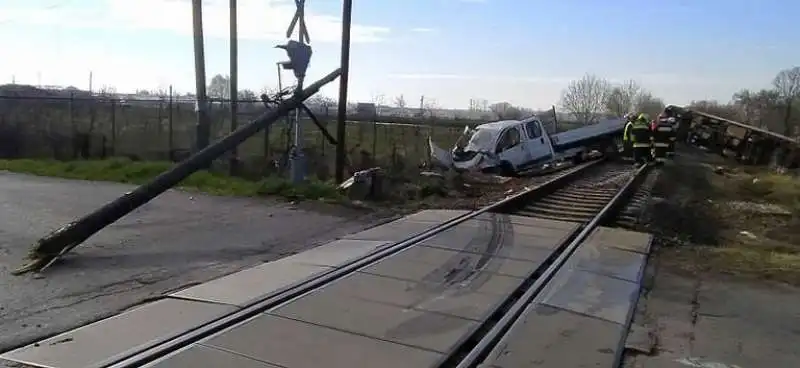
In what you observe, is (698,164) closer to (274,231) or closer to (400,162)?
(400,162)

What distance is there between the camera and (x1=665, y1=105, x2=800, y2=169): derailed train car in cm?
2944

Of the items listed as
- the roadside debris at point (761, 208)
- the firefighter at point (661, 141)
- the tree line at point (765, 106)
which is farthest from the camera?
A: the tree line at point (765, 106)

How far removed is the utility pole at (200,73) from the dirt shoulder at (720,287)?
12.3 m

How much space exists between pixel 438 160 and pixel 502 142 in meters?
2.33

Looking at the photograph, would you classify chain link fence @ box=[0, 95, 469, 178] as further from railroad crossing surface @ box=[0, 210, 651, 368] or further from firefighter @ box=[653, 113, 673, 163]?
railroad crossing surface @ box=[0, 210, 651, 368]

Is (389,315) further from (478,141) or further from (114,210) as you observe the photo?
(478,141)

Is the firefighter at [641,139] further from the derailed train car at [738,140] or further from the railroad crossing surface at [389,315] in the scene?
the railroad crossing surface at [389,315]

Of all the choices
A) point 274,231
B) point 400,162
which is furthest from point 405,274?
point 400,162

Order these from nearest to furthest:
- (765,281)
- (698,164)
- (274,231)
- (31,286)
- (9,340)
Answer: (9,340), (31,286), (765,281), (274,231), (698,164)

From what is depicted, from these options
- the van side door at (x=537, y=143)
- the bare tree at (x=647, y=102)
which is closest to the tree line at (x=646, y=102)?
the bare tree at (x=647, y=102)

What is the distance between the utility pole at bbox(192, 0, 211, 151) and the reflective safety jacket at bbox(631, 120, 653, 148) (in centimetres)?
1458

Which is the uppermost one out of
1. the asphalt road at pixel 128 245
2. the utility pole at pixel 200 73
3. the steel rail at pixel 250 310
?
the utility pole at pixel 200 73

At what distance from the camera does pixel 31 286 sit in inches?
299

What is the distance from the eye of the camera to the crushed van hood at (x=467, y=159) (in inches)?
940
